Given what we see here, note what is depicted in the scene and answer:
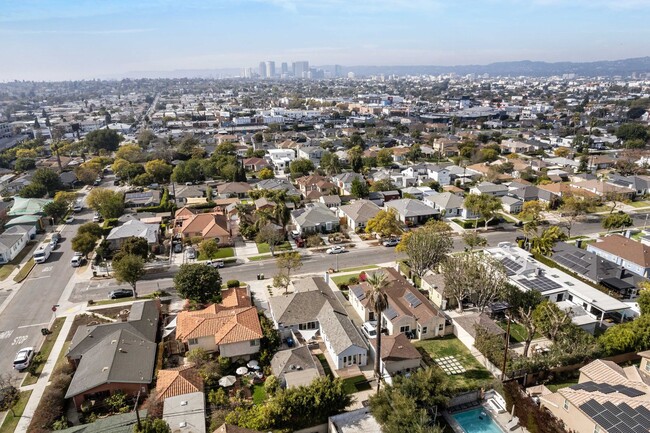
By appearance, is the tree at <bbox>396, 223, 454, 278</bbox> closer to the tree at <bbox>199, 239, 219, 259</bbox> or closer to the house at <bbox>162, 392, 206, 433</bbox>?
the tree at <bbox>199, 239, 219, 259</bbox>

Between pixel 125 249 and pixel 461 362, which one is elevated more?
pixel 125 249

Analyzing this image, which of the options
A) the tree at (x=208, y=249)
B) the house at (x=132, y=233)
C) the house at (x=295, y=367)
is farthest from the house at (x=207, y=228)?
the house at (x=295, y=367)

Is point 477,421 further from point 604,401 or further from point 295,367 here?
point 295,367

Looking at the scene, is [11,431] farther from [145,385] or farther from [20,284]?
[20,284]

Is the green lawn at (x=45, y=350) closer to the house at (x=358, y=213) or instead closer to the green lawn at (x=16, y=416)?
the green lawn at (x=16, y=416)

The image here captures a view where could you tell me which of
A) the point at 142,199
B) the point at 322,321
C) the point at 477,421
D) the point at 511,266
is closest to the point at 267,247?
the point at 322,321

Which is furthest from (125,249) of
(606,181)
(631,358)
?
(606,181)
